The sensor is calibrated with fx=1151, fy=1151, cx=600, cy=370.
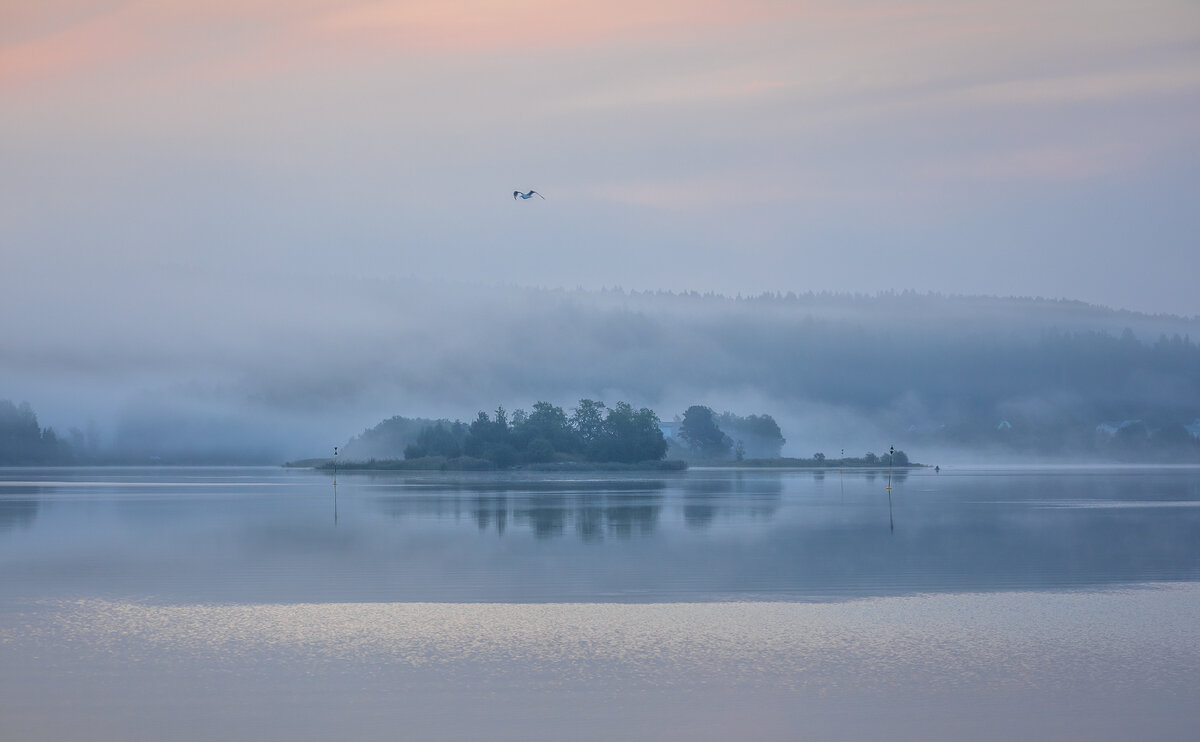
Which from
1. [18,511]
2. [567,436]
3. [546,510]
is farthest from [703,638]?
[567,436]

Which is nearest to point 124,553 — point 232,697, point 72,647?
point 72,647

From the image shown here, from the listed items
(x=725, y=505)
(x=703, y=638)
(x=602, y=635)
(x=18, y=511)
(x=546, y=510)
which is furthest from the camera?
(x=725, y=505)

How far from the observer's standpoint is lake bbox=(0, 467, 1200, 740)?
1703cm

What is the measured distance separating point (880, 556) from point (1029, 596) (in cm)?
960

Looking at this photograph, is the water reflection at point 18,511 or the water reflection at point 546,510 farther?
the water reflection at point 18,511

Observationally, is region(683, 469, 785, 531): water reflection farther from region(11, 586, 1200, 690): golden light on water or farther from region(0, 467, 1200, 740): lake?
region(11, 586, 1200, 690): golden light on water

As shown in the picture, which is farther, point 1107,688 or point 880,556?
point 880,556

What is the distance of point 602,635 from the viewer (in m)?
23.2

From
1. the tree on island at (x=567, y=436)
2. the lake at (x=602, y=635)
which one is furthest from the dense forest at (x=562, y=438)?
the lake at (x=602, y=635)

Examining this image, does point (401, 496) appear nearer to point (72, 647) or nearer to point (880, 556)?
point (880, 556)

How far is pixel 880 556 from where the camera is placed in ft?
125

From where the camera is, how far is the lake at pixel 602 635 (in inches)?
671

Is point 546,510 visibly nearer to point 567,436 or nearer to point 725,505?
point 725,505

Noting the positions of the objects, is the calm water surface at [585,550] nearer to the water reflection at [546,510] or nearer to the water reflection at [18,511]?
the water reflection at [546,510]
